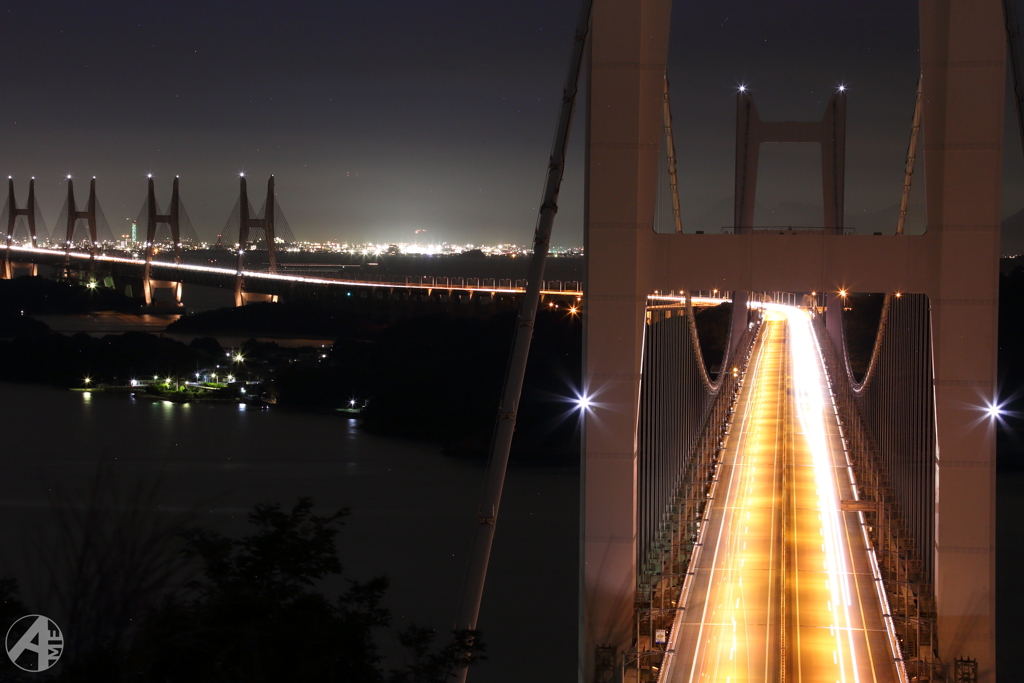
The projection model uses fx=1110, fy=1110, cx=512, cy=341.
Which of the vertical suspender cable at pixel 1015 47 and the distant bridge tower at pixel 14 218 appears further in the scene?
the distant bridge tower at pixel 14 218

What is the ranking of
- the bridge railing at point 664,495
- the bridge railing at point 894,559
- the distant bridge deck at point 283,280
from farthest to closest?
the distant bridge deck at point 283,280 < the bridge railing at point 664,495 < the bridge railing at point 894,559

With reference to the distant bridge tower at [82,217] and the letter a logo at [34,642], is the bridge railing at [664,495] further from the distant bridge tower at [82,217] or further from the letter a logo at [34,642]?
the distant bridge tower at [82,217]

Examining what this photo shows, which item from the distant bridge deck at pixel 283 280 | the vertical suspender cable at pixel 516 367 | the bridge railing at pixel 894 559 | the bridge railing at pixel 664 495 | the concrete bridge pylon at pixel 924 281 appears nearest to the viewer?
the vertical suspender cable at pixel 516 367

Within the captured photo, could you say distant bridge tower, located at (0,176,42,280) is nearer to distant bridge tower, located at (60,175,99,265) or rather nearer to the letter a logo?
distant bridge tower, located at (60,175,99,265)

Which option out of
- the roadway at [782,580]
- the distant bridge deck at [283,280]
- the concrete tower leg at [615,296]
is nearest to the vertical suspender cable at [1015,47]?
the concrete tower leg at [615,296]

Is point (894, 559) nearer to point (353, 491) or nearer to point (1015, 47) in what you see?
point (1015, 47)

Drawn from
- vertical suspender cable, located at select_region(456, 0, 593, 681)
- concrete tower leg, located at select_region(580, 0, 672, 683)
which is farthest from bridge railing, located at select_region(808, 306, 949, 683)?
vertical suspender cable, located at select_region(456, 0, 593, 681)

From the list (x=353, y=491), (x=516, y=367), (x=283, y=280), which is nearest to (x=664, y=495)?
(x=516, y=367)

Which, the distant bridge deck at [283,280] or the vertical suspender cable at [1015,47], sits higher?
the distant bridge deck at [283,280]
